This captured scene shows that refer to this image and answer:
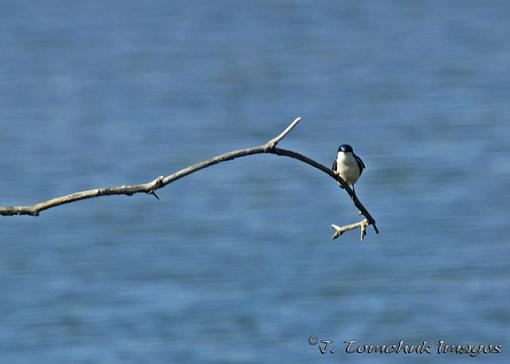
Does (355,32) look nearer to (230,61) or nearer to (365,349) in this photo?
(230,61)

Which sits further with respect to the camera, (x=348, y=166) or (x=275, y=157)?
(x=275, y=157)

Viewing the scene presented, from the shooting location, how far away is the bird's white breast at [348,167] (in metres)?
7.16

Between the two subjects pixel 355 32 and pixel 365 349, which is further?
pixel 355 32

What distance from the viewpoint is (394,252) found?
17172mm

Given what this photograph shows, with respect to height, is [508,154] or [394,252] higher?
[508,154]

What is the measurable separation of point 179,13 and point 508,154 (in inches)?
473

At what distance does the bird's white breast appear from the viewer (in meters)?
7.16

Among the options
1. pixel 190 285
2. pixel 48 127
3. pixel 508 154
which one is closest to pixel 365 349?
pixel 190 285

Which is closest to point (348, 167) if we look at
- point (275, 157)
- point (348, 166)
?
point (348, 166)

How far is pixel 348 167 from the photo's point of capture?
7.15 metres

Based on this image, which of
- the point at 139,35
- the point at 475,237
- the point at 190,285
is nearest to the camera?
the point at 190,285

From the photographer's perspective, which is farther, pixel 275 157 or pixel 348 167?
pixel 275 157

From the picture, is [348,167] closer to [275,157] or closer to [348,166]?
[348,166]

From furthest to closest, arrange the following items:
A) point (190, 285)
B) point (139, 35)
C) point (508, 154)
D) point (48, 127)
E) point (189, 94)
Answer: point (139, 35)
point (189, 94)
point (48, 127)
point (508, 154)
point (190, 285)
